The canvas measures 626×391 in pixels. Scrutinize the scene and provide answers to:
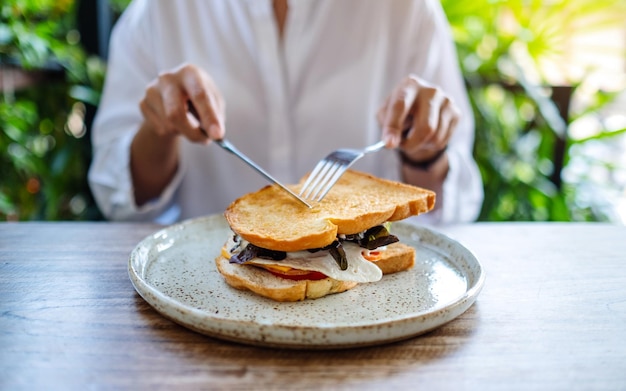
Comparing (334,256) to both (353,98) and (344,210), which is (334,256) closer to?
(344,210)

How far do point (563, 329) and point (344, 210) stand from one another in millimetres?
430

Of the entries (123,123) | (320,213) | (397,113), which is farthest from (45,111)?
(320,213)

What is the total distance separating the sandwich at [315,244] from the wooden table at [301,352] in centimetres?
17

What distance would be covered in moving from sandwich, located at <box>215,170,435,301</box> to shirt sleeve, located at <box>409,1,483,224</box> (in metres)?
0.75

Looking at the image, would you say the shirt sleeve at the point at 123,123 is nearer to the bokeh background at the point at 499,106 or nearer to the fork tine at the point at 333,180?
the bokeh background at the point at 499,106

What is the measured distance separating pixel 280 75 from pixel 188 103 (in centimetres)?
62

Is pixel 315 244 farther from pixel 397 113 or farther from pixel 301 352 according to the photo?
pixel 397 113

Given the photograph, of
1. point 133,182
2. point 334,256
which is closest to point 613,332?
point 334,256

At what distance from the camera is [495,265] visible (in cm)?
123

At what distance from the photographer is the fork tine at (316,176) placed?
49.2 inches

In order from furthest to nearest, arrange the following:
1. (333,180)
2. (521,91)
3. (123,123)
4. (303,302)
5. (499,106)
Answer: (499,106)
(521,91)
(123,123)
(333,180)
(303,302)

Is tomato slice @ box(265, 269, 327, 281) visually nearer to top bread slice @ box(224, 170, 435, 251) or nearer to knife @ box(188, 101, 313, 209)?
top bread slice @ box(224, 170, 435, 251)

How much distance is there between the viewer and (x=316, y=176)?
1.27 meters

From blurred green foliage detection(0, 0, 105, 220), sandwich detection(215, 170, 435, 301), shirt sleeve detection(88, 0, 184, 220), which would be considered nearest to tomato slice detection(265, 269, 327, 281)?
sandwich detection(215, 170, 435, 301)
